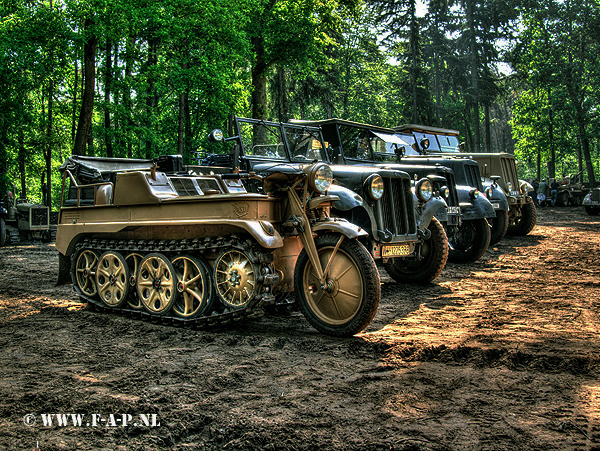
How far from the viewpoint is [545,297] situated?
23.8ft

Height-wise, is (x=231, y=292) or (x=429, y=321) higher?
(x=231, y=292)

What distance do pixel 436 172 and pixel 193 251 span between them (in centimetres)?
624

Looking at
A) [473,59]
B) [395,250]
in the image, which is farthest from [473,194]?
[473,59]

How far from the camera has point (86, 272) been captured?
7.45 metres

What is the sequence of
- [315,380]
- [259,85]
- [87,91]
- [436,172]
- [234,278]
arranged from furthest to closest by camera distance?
1. [259,85]
2. [87,91]
3. [436,172]
4. [234,278]
5. [315,380]

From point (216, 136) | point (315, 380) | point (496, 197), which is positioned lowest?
point (315, 380)

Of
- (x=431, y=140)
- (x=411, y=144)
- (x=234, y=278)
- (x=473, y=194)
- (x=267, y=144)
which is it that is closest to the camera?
(x=234, y=278)

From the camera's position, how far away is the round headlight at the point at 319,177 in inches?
225

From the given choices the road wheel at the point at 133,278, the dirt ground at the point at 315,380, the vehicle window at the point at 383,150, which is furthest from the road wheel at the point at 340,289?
the vehicle window at the point at 383,150

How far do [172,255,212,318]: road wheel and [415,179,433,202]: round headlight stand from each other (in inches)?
159

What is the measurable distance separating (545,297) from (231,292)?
14.4 feet

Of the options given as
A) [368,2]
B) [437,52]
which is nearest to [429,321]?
[368,2]

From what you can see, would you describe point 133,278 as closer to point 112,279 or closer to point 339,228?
point 112,279

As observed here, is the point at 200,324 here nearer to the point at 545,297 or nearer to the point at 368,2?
the point at 545,297
